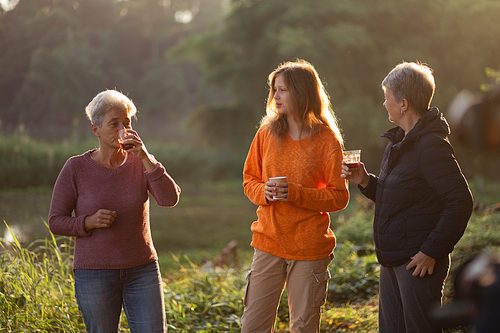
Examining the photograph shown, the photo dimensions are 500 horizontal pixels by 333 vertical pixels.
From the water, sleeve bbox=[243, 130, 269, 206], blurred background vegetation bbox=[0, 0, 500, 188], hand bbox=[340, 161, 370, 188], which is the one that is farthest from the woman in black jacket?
blurred background vegetation bbox=[0, 0, 500, 188]

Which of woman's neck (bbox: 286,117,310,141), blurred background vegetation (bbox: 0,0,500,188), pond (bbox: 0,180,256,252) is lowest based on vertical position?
pond (bbox: 0,180,256,252)

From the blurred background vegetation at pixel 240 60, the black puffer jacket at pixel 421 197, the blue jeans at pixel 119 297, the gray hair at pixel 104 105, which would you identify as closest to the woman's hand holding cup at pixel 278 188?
the black puffer jacket at pixel 421 197

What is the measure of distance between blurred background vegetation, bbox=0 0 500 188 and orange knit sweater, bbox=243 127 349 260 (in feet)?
21.8

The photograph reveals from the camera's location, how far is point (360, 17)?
16.8 m

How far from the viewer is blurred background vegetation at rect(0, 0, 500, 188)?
31.2ft

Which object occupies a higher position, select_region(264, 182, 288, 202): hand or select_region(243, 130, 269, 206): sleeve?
select_region(243, 130, 269, 206): sleeve

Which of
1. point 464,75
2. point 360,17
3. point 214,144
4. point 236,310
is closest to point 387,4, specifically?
point 360,17

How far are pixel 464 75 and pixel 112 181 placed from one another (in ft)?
57.2

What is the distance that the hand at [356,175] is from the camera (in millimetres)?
2264

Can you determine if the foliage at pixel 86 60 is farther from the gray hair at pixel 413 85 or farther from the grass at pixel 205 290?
the grass at pixel 205 290

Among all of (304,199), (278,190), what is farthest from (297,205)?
(278,190)

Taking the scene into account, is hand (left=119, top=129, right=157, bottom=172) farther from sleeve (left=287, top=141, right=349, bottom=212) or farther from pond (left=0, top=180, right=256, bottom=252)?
pond (left=0, top=180, right=256, bottom=252)

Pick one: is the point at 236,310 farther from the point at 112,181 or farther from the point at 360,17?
the point at 360,17

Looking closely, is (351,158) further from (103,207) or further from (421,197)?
(103,207)
